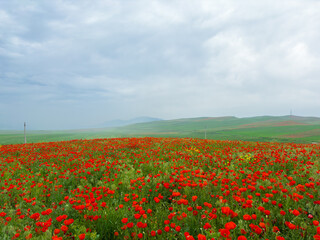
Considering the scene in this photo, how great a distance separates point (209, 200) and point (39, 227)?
355 centimetres

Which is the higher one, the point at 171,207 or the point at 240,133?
the point at 171,207

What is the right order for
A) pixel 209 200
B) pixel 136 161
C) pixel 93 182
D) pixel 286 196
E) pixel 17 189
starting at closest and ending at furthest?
pixel 286 196 < pixel 209 200 < pixel 17 189 < pixel 93 182 < pixel 136 161

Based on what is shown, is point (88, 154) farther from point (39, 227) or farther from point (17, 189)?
point (39, 227)

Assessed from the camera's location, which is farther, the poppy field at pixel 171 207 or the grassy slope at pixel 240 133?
the grassy slope at pixel 240 133

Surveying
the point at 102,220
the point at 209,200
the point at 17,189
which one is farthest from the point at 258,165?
the point at 17,189

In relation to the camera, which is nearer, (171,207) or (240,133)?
(171,207)

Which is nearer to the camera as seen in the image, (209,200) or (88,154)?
(209,200)

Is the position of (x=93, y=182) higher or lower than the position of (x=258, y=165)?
lower

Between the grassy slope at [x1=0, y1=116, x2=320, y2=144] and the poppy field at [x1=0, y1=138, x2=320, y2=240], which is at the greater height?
the poppy field at [x1=0, y1=138, x2=320, y2=240]

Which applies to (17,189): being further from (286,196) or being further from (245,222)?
(286,196)

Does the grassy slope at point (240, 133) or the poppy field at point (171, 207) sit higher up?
the poppy field at point (171, 207)

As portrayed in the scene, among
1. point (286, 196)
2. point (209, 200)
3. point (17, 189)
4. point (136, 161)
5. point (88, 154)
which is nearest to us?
point (286, 196)

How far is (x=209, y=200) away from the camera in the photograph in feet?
14.0

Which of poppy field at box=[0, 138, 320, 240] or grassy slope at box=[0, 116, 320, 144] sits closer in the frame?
poppy field at box=[0, 138, 320, 240]
